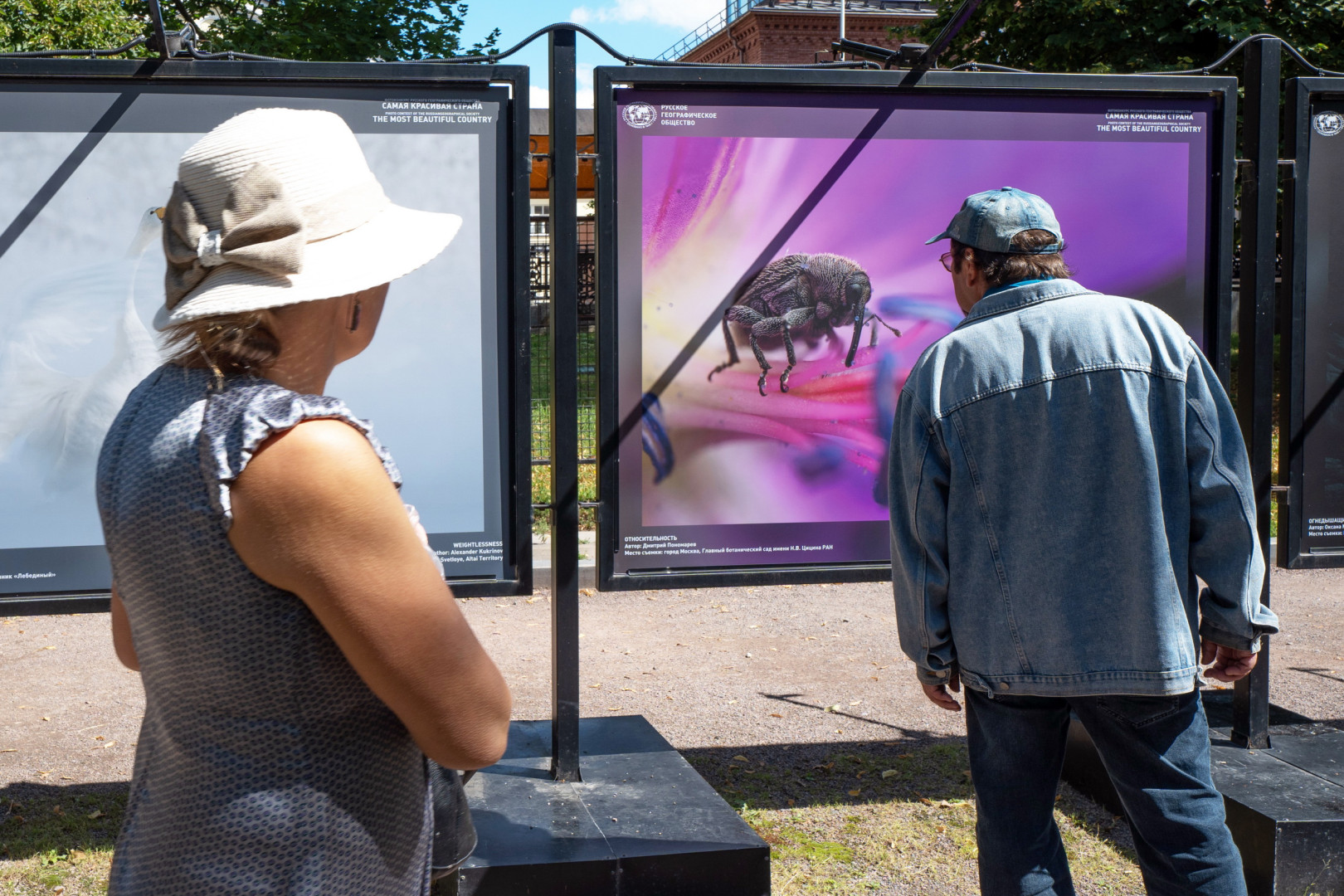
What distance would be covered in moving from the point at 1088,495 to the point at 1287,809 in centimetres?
161

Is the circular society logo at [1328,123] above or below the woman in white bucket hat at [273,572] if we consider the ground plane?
above

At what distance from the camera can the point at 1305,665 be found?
5.96m

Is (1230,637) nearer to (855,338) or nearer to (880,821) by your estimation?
(855,338)

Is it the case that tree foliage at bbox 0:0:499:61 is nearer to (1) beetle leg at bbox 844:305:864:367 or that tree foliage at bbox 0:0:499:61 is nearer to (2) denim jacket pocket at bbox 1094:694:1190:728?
(1) beetle leg at bbox 844:305:864:367

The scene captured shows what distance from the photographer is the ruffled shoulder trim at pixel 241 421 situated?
3.74 ft

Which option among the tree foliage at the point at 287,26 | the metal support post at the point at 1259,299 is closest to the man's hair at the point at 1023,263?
the metal support post at the point at 1259,299

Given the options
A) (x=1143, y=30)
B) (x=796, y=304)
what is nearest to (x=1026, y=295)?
(x=796, y=304)

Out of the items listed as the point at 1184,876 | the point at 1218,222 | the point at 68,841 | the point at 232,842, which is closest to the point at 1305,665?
the point at 1218,222

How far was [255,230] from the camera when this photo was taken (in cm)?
121

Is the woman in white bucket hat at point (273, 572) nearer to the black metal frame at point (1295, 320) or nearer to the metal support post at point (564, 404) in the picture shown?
the metal support post at point (564, 404)

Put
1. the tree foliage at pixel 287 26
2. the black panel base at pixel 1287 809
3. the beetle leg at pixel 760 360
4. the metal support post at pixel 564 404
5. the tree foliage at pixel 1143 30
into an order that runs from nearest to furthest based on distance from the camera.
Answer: the black panel base at pixel 1287 809, the metal support post at pixel 564 404, the beetle leg at pixel 760 360, the tree foliage at pixel 1143 30, the tree foliage at pixel 287 26

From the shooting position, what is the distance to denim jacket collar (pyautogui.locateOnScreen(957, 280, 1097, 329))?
2.53 meters

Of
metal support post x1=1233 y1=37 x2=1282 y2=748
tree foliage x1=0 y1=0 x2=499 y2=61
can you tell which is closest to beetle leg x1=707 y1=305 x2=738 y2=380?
metal support post x1=1233 y1=37 x2=1282 y2=748

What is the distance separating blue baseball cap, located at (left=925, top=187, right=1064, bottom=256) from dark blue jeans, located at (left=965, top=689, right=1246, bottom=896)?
3.34 ft
